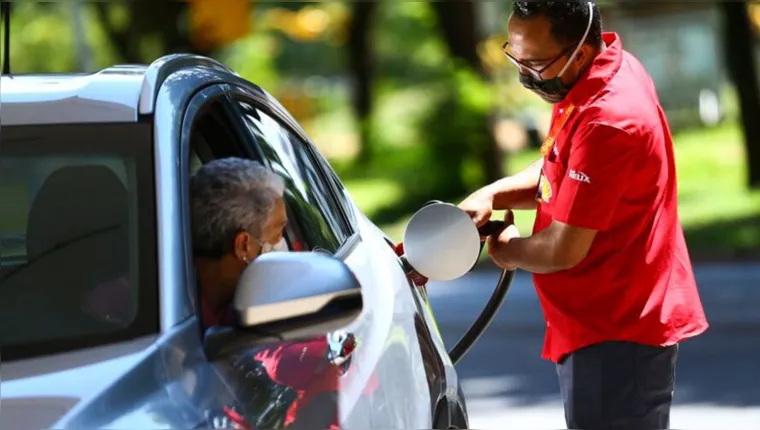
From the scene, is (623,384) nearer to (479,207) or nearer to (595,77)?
(479,207)

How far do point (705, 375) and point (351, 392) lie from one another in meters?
7.05

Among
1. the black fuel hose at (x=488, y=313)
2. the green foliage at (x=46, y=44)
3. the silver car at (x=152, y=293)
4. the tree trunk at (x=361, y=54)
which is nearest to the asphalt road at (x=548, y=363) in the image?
the black fuel hose at (x=488, y=313)

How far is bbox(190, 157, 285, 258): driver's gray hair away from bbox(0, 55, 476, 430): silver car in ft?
0.25

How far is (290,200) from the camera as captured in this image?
3.59 metres

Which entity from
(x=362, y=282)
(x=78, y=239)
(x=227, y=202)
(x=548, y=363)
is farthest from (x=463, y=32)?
(x=78, y=239)

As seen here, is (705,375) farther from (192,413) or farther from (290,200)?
(192,413)

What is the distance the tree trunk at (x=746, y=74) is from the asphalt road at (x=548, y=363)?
456 centimetres

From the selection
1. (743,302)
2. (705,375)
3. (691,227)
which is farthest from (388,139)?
(705,375)

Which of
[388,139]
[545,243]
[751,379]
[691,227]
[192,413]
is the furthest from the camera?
[388,139]

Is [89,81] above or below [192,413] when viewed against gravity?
above

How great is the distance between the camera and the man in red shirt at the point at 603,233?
3369mm

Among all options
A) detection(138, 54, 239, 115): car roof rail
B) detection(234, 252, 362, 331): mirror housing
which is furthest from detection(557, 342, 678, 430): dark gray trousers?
detection(138, 54, 239, 115): car roof rail

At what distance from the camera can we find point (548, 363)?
10.3 metres

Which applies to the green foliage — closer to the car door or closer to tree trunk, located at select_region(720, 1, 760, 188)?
tree trunk, located at select_region(720, 1, 760, 188)
